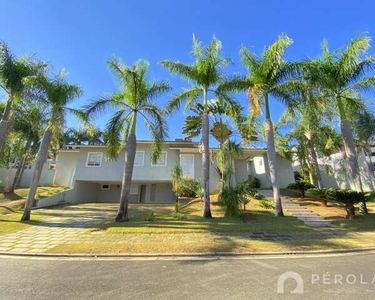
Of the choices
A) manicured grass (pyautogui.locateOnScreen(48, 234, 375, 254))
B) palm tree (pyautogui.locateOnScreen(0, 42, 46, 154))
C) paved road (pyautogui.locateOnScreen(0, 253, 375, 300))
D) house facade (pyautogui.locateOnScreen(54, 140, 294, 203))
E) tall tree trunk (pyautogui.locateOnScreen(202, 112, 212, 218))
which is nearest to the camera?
paved road (pyautogui.locateOnScreen(0, 253, 375, 300))

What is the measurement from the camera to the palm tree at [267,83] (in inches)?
538

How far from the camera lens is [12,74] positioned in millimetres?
13953

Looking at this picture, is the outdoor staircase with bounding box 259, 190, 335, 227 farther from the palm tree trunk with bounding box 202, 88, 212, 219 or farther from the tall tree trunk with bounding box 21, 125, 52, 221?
the tall tree trunk with bounding box 21, 125, 52, 221

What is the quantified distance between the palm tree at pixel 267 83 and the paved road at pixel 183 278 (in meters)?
7.91

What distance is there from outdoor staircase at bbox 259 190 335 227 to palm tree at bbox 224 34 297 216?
277 cm

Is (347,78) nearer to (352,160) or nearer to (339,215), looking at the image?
(352,160)

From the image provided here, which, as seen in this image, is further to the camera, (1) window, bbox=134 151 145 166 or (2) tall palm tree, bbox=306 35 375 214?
(1) window, bbox=134 151 145 166

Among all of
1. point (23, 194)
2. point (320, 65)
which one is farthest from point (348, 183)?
point (23, 194)

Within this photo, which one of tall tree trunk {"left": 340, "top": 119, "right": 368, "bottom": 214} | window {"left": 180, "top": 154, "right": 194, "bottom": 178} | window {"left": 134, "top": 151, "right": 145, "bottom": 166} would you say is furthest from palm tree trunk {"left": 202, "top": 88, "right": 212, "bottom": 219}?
window {"left": 134, "top": 151, "right": 145, "bottom": 166}

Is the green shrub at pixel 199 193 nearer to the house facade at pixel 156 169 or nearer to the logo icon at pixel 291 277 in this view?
the house facade at pixel 156 169

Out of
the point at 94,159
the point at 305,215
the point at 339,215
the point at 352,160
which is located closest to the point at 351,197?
the point at 339,215

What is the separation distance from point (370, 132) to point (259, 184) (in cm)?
1004

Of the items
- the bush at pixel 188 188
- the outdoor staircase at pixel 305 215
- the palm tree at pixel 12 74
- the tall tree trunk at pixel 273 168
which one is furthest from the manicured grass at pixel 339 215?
the palm tree at pixel 12 74

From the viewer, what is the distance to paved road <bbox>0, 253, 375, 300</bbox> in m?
4.29
